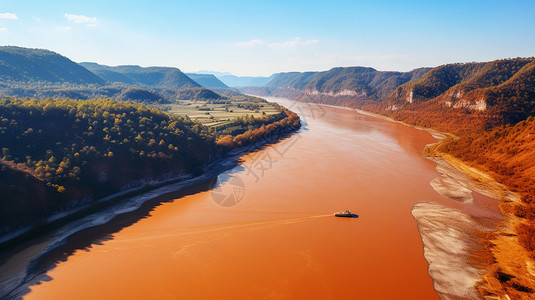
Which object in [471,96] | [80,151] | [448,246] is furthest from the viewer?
[471,96]

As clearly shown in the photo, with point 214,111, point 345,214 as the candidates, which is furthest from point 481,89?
point 214,111

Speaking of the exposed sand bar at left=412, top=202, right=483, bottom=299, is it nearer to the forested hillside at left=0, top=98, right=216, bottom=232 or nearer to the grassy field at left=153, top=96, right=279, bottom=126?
the forested hillside at left=0, top=98, right=216, bottom=232

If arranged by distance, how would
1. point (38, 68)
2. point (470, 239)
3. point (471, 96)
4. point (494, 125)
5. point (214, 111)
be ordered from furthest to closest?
1. point (38, 68)
2. point (214, 111)
3. point (471, 96)
4. point (494, 125)
5. point (470, 239)

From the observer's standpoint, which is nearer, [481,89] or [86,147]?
[86,147]

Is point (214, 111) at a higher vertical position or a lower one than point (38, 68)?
lower

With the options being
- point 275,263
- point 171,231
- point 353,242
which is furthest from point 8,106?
point 353,242

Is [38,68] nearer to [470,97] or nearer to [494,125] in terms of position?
[470,97]

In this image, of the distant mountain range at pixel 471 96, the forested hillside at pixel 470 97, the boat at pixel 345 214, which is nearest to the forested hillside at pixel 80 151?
the boat at pixel 345 214
